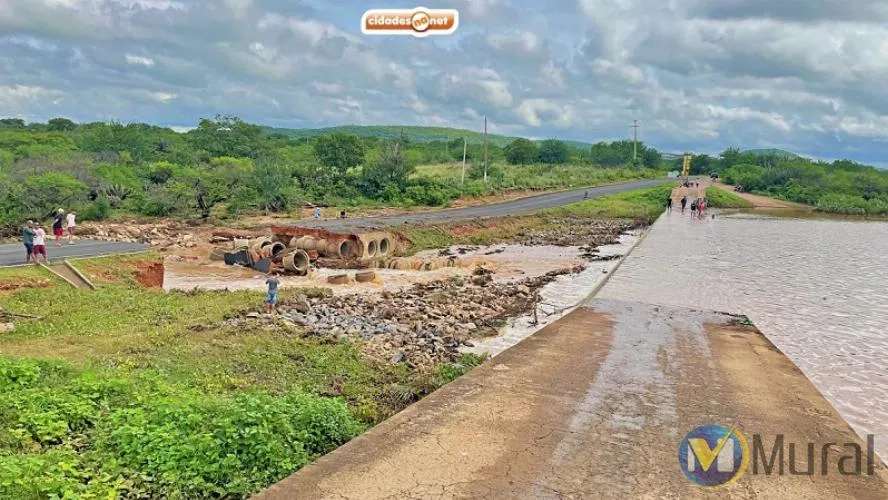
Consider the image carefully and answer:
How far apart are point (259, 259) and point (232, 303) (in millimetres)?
10936

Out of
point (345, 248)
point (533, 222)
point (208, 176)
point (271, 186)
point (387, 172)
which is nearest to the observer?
point (345, 248)

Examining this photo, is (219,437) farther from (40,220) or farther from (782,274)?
(40,220)

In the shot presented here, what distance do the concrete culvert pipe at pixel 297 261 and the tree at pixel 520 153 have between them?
93315mm

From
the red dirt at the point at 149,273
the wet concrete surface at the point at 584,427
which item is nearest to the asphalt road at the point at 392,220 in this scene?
the red dirt at the point at 149,273

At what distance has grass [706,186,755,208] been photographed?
7450 cm

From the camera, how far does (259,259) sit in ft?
94.0

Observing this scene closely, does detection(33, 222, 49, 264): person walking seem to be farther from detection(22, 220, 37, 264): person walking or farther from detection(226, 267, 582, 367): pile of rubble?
detection(226, 267, 582, 367): pile of rubble

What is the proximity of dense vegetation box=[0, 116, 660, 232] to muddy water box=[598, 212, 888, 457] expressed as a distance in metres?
24.7

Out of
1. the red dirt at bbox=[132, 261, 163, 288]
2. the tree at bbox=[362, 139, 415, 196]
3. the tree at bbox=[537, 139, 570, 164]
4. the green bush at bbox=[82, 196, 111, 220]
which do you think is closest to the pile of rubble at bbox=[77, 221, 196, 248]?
the green bush at bbox=[82, 196, 111, 220]

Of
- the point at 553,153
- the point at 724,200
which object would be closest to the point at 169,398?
the point at 724,200

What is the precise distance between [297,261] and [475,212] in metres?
24.6

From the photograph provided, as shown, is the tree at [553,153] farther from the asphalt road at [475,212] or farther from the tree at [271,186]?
the tree at [271,186]

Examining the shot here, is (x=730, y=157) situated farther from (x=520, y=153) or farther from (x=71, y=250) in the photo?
(x=71, y=250)

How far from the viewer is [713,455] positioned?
8.13 m
